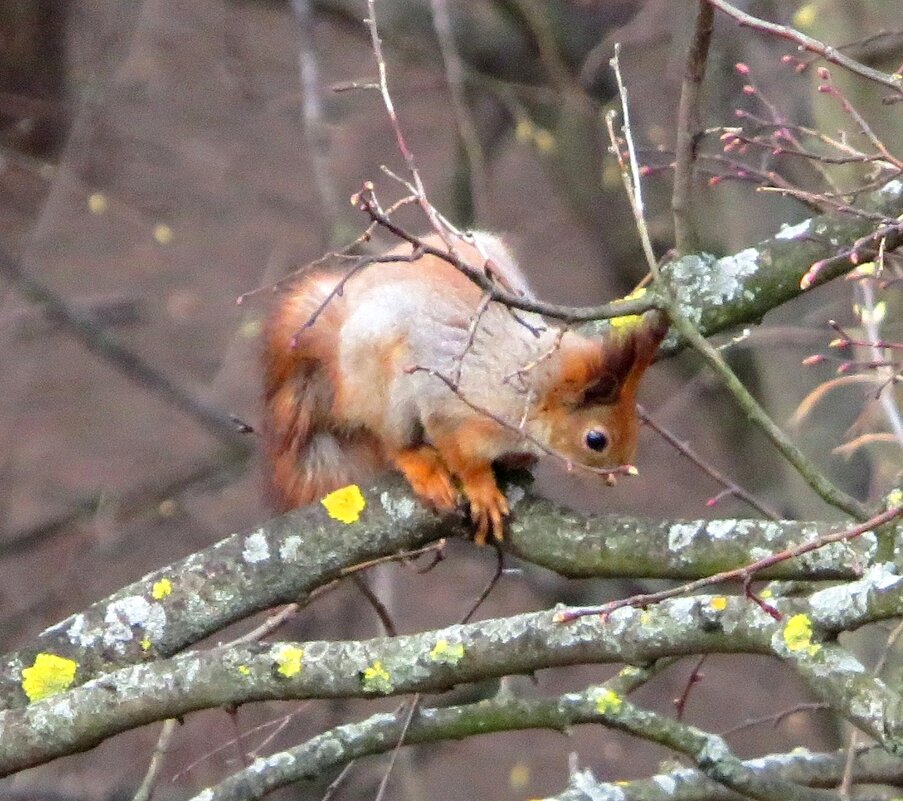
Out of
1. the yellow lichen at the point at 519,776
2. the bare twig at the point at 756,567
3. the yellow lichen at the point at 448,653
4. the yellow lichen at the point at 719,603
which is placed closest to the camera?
the bare twig at the point at 756,567

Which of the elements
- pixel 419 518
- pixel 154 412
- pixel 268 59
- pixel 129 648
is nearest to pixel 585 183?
pixel 268 59

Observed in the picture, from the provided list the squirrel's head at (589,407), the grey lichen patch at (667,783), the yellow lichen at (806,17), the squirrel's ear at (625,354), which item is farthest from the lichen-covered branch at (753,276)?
the yellow lichen at (806,17)

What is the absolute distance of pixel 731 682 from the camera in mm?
6141

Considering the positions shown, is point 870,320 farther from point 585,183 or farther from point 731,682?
point 731,682

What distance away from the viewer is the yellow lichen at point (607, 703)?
2.29 meters

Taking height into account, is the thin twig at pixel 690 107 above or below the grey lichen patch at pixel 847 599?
above

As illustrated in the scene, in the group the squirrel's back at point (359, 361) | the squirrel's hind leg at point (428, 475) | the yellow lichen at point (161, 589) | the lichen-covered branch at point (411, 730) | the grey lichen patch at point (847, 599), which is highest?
the squirrel's back at point (359, 361)

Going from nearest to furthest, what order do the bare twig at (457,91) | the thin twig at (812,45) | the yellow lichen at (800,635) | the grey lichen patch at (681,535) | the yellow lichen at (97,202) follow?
the thin twig at (812,45) → the yellow lichen at (800,635) → the grey lichen patch at (681,535) → the bare twig at (457,91) → the yellow lichen at (97,202)

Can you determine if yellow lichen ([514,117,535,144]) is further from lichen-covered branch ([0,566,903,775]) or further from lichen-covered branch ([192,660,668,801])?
lichen-covered branch ([0,566,903,775])

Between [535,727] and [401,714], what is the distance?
25 centimetres

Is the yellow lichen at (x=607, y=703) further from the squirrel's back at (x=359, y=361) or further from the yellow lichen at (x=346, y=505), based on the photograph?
the squirrel's back at (x=359, y=361)

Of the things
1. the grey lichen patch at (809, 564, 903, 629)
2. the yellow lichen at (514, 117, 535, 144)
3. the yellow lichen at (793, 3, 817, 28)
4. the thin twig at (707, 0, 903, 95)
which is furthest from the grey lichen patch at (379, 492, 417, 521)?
the yellow lichen at (514, 117, 535, 144)

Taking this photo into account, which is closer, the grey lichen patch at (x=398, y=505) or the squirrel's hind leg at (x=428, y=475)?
the grey lichen patch at (x=398, y=505)

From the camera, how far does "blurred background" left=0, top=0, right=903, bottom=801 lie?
188 inches
